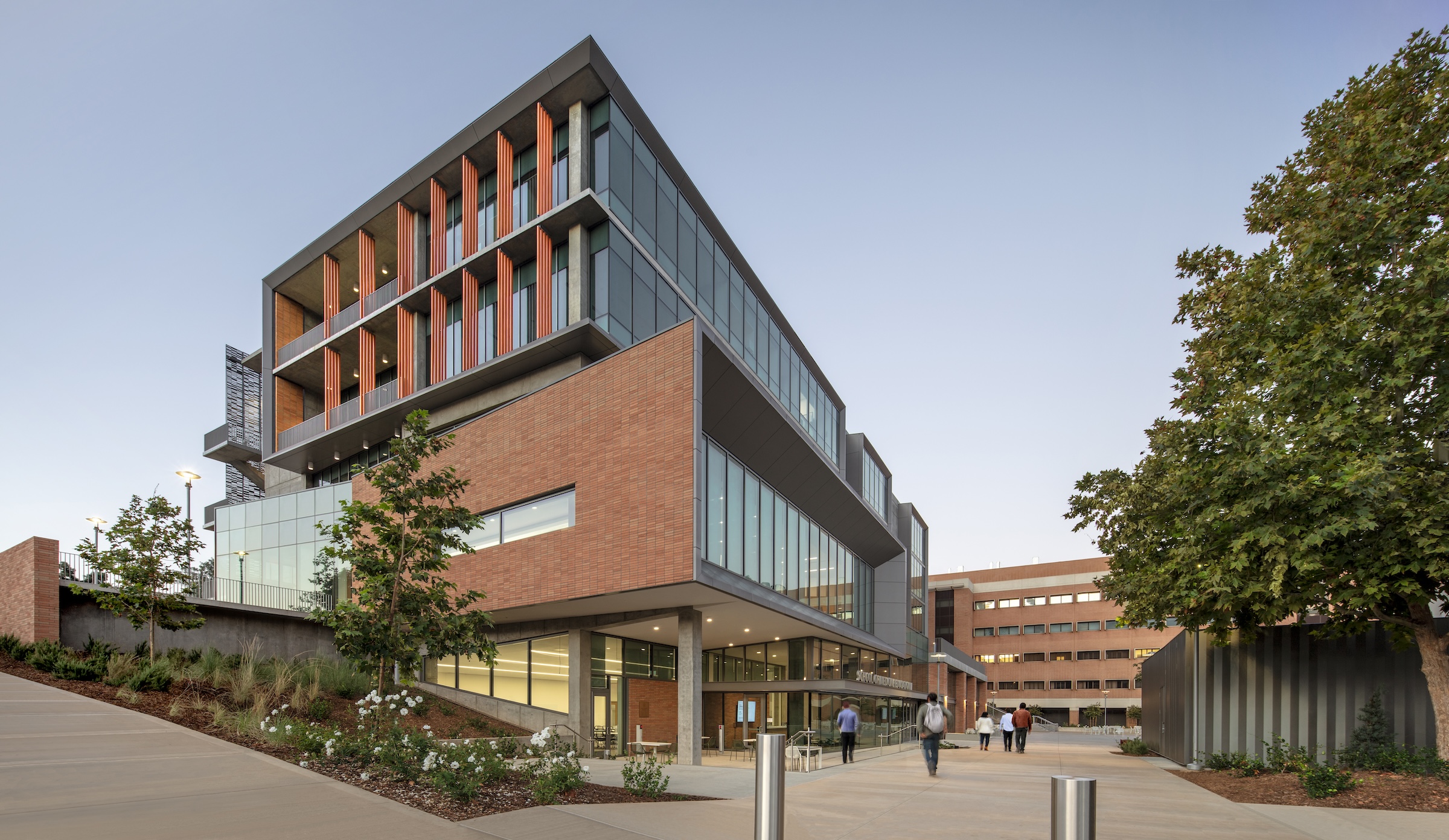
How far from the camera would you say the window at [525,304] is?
27.7 meters

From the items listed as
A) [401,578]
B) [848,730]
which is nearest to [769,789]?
[401,578]

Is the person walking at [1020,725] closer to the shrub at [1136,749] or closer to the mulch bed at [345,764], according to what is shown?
the shrub at [1136,749]

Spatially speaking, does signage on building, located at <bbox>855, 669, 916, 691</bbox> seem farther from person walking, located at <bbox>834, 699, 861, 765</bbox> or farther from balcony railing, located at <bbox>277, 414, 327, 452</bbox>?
balcony railing, located at <bbox>277, 414, 327, 452</bbox>

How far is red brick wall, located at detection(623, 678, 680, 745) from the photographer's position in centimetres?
2483

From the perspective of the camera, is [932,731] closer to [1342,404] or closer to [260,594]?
[1342,404]

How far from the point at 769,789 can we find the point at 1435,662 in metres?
13.9

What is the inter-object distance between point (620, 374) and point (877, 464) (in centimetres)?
3462

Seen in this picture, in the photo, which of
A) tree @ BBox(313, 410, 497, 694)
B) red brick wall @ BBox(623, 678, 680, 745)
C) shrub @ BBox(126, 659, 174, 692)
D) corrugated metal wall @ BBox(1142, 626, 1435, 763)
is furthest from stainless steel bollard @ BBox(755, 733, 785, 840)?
red brick wall @ BBox(623, 678, 680, 745)

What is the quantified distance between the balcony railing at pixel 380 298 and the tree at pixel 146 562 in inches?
572

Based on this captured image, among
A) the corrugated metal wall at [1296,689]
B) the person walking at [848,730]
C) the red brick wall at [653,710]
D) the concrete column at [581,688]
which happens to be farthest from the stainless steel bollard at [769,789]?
the red brick wall at [653,710]

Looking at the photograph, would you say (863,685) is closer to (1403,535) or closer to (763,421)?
(763,421)

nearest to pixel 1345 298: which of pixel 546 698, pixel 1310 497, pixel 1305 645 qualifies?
pixel 1310 497

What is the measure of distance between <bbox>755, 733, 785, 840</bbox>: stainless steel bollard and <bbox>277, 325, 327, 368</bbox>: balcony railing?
37.5m

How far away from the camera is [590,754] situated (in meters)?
22.1
